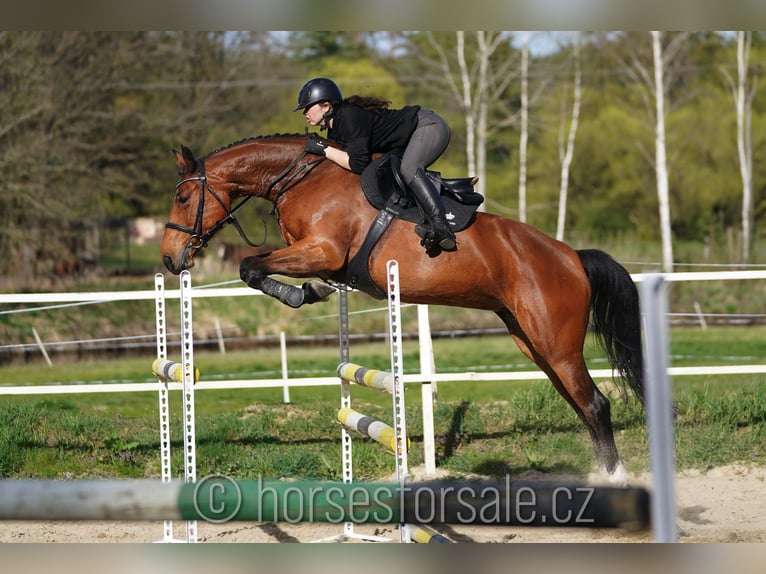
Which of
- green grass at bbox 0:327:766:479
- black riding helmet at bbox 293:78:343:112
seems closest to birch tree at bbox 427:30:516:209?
green grass at bbox 0:327:766:479

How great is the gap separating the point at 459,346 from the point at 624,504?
1291cm

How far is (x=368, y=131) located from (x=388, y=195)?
38 cm

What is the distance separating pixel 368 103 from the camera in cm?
502

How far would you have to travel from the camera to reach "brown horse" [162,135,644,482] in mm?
4957

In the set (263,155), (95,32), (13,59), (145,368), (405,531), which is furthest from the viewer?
(95,32)

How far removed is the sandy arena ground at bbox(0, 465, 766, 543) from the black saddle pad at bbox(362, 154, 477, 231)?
5.93ft

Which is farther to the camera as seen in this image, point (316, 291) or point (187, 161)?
point (187, 161)

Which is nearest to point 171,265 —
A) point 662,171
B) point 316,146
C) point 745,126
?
point 316,146

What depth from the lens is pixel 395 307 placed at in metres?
4.10

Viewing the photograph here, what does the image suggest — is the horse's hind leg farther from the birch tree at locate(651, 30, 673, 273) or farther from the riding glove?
the birch tree at locate(651, 30, 673, 273)

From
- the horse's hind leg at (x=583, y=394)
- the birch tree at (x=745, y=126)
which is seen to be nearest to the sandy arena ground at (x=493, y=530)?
the horse's hind leg at (x=583, y=394)

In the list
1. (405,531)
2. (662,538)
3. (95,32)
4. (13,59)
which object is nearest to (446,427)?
(405,531)

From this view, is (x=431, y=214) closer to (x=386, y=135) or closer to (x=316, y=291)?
(x=386, y=135)

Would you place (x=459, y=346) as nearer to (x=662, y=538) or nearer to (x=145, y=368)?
(x=145, y=368)
